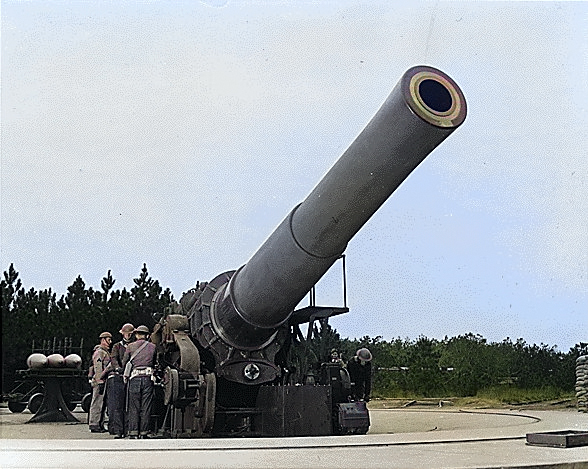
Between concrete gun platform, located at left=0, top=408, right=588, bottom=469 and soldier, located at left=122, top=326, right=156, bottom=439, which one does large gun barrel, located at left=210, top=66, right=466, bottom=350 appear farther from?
concrete gun platform, located at left=0, top=408, right=588, bottom=469

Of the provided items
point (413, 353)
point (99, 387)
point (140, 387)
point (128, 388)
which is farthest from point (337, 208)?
point (413, 353)

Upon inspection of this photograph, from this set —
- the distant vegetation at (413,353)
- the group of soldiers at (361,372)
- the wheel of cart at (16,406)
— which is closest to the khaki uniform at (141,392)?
the group of soldiers at (361,372)

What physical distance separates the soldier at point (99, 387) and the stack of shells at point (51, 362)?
5.83ft

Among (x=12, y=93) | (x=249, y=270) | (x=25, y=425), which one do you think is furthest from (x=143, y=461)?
(x=25, y=425)

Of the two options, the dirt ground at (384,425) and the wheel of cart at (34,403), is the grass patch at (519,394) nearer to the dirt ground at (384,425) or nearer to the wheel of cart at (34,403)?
the dirt ground at (384,425)

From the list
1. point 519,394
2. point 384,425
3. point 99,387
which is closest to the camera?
point 384,425

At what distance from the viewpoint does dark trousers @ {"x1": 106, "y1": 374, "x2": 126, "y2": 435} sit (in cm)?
1063

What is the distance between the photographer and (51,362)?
1480 centimetres

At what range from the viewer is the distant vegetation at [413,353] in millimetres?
18766

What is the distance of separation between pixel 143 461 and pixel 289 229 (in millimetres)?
3534

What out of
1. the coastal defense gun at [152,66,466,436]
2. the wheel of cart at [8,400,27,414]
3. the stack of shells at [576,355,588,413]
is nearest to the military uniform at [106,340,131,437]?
the coastal defense gun at [152,66,466,436]

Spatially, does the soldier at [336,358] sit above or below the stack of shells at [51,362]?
below

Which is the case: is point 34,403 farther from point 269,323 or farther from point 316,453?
point 316,453

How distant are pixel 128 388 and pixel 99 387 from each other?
2.86 m
